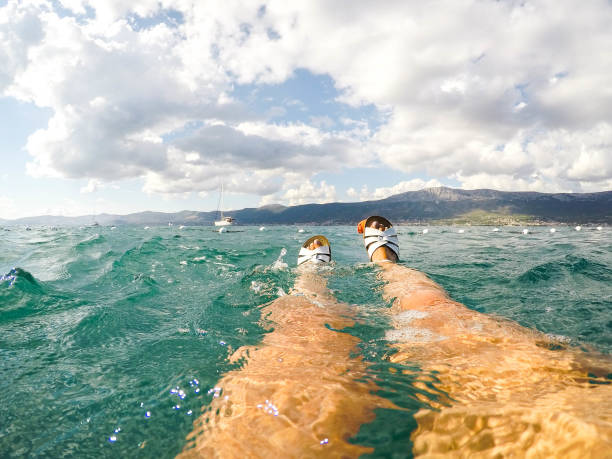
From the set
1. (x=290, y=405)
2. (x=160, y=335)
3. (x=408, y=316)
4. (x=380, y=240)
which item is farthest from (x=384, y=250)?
(x=290, y=405)

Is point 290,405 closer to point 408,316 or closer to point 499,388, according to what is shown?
point 499,388

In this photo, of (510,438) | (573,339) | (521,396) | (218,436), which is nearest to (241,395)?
(218,436)

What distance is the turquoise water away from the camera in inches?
66.2

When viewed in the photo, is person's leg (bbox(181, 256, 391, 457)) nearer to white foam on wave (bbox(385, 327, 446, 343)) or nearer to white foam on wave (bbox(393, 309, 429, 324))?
white foam on wave (bbox(385, 327, 446, 343))

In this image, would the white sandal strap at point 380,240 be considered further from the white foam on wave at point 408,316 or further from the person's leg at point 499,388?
Result: the person's leg at point 499,388

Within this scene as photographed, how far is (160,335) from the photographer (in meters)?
3.29

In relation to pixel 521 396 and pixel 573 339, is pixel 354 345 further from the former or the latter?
pixel 573 339

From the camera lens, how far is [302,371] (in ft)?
7.11

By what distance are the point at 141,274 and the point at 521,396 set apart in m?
7.54

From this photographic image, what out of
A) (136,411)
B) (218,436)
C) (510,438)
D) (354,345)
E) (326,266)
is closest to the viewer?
(510,438)

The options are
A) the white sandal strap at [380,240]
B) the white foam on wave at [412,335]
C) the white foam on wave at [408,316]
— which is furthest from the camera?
the white sandal strap at [380,240]

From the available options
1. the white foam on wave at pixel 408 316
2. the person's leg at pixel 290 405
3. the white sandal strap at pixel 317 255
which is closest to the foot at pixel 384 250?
the white sandal strap at pixel 317 255

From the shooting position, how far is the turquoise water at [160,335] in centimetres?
168

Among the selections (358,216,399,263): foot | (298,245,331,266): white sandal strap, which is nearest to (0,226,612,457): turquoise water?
(358,216,399,263): foot
